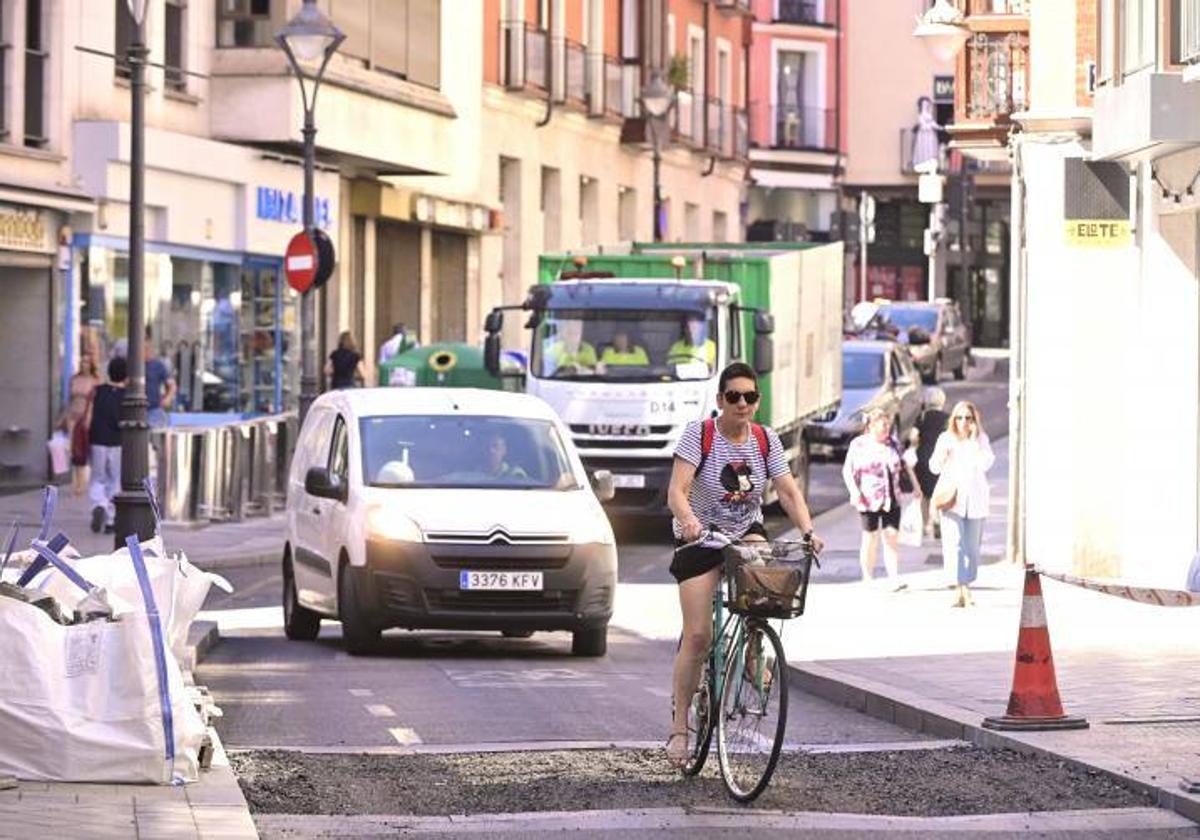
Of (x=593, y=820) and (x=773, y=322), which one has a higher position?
(x=773, y=322)

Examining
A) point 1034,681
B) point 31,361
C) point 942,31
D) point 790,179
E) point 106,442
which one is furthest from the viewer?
point 790,179

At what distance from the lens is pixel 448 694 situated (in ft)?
54.0

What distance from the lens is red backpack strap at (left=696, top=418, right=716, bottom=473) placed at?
12.1 meters

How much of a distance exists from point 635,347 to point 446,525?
11593 mm

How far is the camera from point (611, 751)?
13289 mm

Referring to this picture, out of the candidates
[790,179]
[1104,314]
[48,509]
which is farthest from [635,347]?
[790,179]

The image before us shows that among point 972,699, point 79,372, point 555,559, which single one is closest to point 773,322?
point 79,372

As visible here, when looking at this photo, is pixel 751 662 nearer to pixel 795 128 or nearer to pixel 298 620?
pixel 298 620

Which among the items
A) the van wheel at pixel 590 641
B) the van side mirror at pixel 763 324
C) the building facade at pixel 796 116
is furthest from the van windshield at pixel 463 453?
the building facade at pixel 796 116

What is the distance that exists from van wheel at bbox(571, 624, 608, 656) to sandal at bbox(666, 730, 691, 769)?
22.9 ft

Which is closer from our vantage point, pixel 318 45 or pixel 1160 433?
pixel 1160 433

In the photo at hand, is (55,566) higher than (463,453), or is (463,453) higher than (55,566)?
(463,453)

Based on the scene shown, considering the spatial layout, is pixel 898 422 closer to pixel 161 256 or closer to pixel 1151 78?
pixel 161 256

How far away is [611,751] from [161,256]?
25.1m
